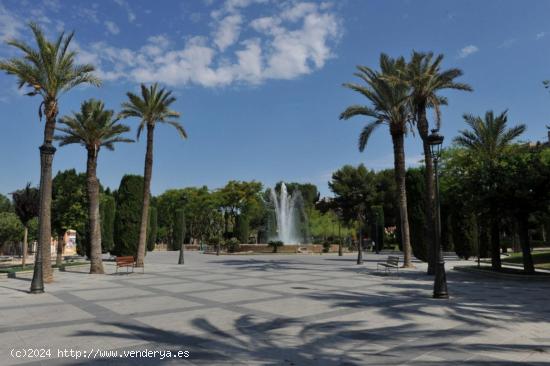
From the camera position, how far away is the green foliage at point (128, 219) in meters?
30.9

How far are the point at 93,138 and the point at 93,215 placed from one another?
3932 millimetres

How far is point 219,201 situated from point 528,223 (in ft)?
147

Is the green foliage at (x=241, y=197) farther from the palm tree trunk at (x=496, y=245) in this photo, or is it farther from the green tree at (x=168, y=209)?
the palm tree trunk at (x=496, y=245)

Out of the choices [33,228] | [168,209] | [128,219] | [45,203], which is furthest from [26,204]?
[168,209]

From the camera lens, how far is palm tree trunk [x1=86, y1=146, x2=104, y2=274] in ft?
66.5

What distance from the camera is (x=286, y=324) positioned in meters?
8.21

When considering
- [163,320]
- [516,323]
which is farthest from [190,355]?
[516,323]

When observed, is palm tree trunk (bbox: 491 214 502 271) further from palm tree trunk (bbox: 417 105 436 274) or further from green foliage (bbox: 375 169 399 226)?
green foliage (bbox: 375 169 399 226)

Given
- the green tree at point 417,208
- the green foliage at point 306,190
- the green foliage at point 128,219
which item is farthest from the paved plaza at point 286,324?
the green foliage at point 306,190

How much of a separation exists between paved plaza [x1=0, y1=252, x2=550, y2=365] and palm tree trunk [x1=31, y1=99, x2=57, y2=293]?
0.72 metres

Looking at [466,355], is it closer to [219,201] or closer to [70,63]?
[70,63]

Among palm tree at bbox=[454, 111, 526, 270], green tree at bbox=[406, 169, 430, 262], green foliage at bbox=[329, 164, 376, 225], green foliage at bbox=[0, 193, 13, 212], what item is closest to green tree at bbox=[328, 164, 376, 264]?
green foliage at bbox=[329, 164, 376, 225]

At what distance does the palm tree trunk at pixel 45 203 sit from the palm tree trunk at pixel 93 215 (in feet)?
11.7

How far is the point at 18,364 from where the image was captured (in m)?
5.55
